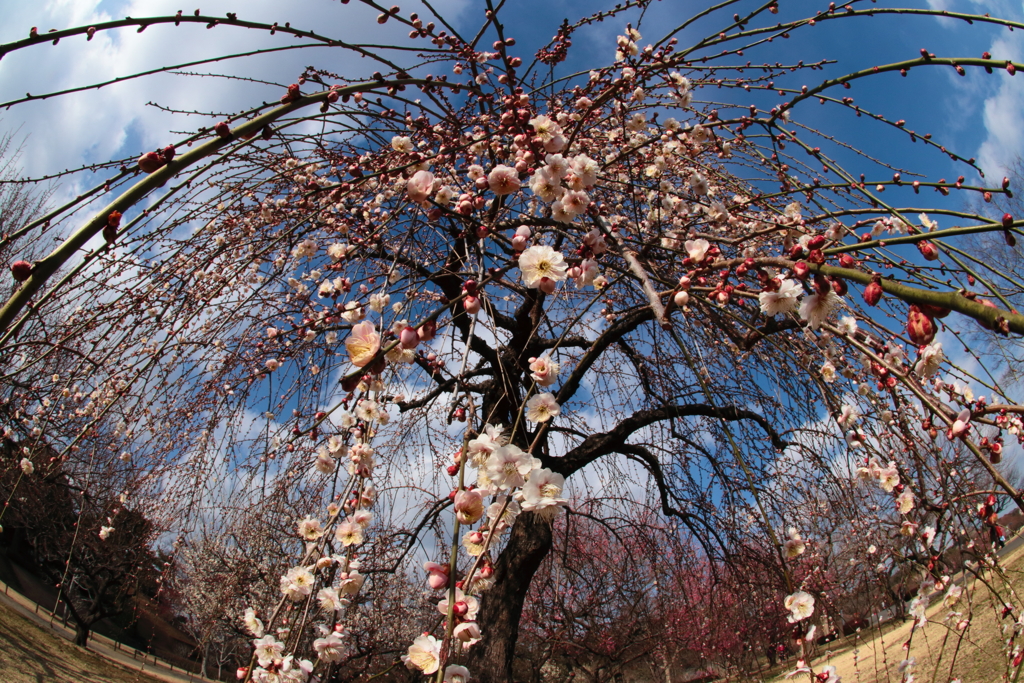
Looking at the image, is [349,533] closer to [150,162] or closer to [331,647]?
[331,647]

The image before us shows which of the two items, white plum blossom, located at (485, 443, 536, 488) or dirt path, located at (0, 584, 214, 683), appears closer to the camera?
white plum blossom, located at (485, 443, 536, 488)

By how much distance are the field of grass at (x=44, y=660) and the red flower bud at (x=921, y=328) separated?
9132mm

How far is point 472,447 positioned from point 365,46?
4.10 feet

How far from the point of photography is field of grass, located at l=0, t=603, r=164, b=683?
6.68 m

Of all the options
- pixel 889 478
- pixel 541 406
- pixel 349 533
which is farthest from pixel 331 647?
pixel 889 478

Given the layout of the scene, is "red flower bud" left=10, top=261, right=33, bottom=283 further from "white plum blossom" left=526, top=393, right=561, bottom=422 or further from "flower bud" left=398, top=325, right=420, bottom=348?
"white plum blossom" left=526, top=393, right=561, bottom=422

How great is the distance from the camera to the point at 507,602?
12.9 ft

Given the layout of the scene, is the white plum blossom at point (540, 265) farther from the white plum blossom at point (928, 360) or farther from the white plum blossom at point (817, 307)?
the white plum blossom at point (928, 360)

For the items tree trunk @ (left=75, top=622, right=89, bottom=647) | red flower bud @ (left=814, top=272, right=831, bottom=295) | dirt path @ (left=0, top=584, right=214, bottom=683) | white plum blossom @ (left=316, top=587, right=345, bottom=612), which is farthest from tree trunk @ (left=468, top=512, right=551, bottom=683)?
tree trunk @ (left=75, top=622, right=89, bottom=647)

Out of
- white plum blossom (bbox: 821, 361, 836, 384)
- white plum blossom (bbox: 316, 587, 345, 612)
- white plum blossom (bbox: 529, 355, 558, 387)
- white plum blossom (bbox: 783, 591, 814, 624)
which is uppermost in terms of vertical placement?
white plum blossom (bbox: 821, 361, 836, 384)

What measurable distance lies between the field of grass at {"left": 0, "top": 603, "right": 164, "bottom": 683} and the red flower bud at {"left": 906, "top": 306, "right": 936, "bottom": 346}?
30.0ft

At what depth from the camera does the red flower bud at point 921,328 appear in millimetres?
749

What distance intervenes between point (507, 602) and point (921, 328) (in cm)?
380

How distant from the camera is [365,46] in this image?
1.57 metres
